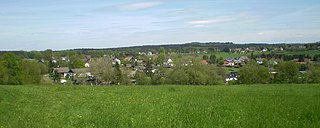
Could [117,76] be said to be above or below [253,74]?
below

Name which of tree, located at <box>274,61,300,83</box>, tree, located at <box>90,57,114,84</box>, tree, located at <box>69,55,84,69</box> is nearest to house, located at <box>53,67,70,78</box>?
tree, located at <box>69,55,84,69</box>

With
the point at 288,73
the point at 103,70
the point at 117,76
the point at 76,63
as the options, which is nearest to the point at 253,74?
the point at 288,73

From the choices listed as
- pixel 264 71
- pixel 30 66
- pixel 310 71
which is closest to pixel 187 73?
pixel 264 71

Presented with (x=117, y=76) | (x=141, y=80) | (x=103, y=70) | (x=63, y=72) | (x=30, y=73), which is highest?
(x=30, y=73)

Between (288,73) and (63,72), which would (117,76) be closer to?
(288,73)

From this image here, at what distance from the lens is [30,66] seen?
6144 centimetres

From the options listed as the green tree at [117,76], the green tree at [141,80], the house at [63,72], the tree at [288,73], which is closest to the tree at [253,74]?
the tree at [288,73]

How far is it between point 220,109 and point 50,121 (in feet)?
23.9

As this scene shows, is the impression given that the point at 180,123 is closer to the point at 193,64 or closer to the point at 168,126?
the point at 168,126

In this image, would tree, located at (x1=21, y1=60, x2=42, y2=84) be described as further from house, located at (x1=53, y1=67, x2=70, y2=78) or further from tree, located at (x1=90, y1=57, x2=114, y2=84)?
house, located at (x1=53, y1=67, x2=70, y2=78)

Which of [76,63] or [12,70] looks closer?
[12,70]

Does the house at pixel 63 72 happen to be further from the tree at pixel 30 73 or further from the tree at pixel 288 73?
the tree at pixel 288 73

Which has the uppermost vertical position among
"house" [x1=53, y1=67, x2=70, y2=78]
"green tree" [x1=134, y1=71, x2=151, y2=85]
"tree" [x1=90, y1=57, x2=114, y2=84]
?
"tree" [x1=90, y1=57, x2=114, y2=84]

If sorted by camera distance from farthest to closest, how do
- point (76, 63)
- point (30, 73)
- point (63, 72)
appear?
point (76, 63) → point (63, 72) → point (30, 73)
